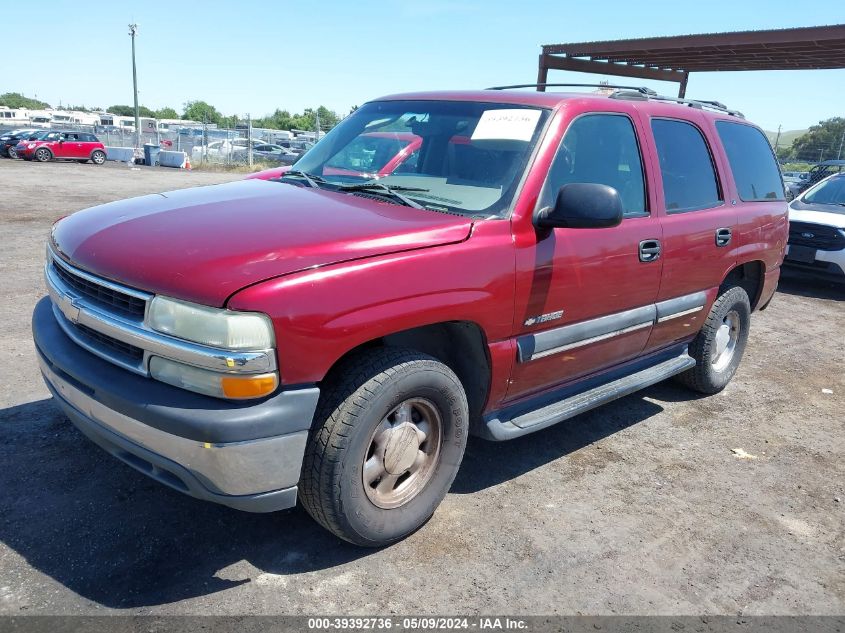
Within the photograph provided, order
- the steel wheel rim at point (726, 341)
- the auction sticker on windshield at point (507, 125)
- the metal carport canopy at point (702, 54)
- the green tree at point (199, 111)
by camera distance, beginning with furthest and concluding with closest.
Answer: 1. the green tree at point (199, 111)
2. the metal carport canopy at point (702, 54)
3. the steel wheel rim at point (726, 341)
4. the auction sticker on windshield at point (507, 125)

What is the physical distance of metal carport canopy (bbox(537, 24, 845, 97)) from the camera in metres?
13.9

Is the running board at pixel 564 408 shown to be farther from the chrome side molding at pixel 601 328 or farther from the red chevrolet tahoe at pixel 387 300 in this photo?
the chrome side molding at pixel 601 328

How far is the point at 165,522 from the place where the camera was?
118 inches

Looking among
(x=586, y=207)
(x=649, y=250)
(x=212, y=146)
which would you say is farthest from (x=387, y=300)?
(x=212, y=146)

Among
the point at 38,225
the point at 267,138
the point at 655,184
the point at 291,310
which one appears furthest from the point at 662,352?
the point at 267,138

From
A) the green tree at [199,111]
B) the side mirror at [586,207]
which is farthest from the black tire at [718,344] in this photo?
the green tree at [199,111]

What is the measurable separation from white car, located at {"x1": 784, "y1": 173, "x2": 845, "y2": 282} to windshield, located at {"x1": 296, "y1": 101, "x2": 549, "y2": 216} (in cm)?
726

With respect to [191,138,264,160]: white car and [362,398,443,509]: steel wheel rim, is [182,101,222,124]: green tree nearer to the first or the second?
[191,138,264,160]: white car

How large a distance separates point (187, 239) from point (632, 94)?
9.49 feet

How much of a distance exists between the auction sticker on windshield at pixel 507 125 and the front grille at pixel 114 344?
196 cm

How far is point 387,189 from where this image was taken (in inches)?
131

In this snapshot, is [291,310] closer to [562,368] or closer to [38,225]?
[562,368]

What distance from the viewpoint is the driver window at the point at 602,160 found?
336 centimetres

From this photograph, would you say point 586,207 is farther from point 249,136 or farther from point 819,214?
point 249,136
